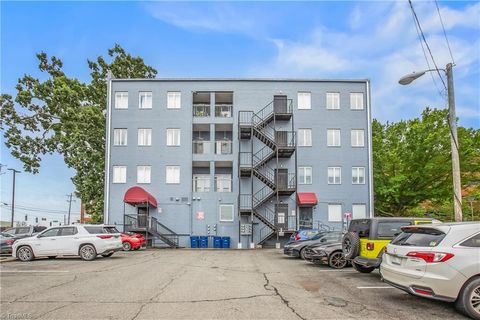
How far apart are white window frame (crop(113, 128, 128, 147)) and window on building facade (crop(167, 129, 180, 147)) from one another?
362 cm

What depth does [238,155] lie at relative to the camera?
115 feet

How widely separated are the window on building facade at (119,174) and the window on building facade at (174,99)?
21.2 ft

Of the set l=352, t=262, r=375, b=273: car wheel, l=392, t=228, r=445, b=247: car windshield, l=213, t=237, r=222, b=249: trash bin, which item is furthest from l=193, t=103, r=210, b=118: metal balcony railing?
l=392, t=228, r=445, b=247: car windshield

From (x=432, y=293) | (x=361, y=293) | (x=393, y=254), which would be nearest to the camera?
(x=432, y=293)

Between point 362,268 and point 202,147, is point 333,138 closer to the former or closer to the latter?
point 202,147

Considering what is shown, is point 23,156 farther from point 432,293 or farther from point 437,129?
point 432,293

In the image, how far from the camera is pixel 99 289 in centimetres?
991

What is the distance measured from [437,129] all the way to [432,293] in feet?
112

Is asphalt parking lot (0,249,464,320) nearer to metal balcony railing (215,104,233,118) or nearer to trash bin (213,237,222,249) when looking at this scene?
trash bin (213,237,222,249)

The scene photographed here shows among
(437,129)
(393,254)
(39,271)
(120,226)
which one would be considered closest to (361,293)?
(393,254)

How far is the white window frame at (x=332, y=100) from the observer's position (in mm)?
36156

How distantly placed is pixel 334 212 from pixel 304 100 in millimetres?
9647

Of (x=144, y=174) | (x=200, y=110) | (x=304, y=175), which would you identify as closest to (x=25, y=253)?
(x=144, y=174)

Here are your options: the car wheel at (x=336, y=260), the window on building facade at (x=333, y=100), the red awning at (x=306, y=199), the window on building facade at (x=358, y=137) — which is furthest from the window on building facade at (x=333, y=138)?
the car wheel at (x=336, y=260)
